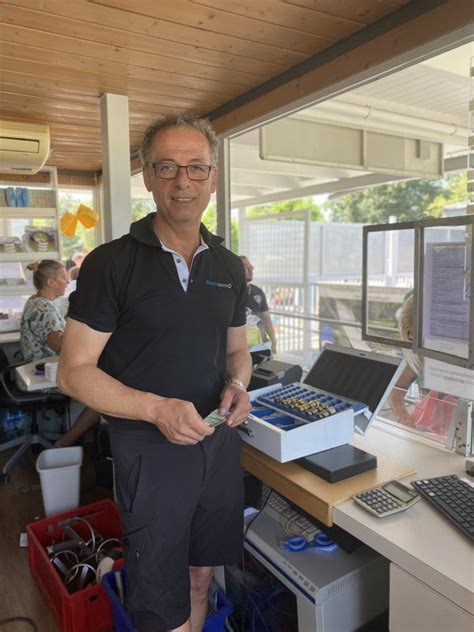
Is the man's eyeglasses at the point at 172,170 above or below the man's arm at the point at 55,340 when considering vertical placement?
above

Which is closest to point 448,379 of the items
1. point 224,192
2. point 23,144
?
point 224,192

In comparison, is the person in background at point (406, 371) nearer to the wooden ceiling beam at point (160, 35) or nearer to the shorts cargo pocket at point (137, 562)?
the shorts cargo pocket at point (137, 562)

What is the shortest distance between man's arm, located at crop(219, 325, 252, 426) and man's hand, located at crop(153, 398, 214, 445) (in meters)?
0.15

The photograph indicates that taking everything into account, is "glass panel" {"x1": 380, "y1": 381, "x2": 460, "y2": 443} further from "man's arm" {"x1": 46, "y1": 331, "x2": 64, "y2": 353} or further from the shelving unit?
the shelving unit

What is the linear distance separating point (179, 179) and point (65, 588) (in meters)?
1.57

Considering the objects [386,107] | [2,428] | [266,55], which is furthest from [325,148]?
[2,428]

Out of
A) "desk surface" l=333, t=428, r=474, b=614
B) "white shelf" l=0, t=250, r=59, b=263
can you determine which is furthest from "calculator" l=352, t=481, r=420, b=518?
"white shelf" l=0, t=250, r=59, b=263

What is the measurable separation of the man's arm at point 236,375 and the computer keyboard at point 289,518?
54cm

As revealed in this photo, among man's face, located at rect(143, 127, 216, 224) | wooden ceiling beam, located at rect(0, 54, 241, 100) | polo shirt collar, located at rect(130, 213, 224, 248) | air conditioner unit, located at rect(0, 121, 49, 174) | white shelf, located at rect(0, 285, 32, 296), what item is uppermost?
wooden ceiling beam, located at rect(0, 54, 241, 100)

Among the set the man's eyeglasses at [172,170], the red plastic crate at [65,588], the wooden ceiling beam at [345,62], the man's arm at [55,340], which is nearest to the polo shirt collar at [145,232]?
the man's eyeglasses at [172,170]

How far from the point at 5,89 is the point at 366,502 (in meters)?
2.62

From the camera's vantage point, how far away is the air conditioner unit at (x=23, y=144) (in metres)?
3.11

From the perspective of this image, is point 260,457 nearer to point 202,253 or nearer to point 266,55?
point 202,253

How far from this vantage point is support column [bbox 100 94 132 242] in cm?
263
